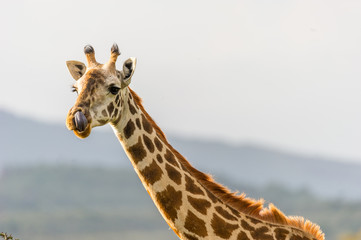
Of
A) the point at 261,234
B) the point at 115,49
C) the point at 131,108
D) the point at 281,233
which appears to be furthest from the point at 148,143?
the point at 281,233

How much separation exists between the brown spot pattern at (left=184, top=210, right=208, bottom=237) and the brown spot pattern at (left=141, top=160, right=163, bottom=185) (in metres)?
0.79

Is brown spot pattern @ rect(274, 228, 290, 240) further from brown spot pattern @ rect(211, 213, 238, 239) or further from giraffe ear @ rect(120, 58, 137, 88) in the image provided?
giraffe ear @ rect(120, 58, 137, 88)

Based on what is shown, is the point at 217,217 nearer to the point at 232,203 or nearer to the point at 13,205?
the point at 232,203

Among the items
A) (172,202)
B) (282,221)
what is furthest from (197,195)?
(282,221)

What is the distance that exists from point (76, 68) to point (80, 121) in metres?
1.72

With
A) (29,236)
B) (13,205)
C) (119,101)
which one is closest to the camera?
(119,101)

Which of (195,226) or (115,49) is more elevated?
(115,49)

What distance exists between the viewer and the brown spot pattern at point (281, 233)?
15422mm

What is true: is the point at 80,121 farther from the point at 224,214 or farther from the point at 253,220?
the point at 253,220

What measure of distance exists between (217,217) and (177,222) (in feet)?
2.27

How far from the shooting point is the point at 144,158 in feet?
49.8

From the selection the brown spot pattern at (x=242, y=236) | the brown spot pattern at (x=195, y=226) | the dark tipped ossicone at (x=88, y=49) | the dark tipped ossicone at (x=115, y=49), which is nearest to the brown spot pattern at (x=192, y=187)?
the brown spot pattern at (x=195, y=226)

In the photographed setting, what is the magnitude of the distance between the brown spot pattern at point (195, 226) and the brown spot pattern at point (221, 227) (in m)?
0.18

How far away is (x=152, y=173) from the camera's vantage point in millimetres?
15156
